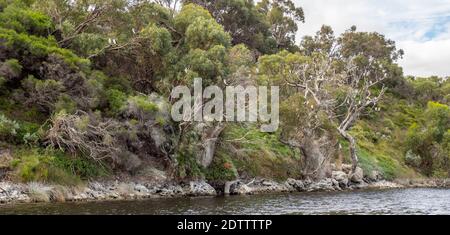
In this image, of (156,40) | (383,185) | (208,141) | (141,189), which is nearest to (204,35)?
(156,40)

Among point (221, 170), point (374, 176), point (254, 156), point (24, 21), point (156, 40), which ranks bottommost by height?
point (374, 176)

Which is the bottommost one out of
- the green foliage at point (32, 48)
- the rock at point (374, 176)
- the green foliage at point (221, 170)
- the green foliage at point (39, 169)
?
the rock at point (374, 176)

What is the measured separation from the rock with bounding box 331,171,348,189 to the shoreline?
0.31 metres

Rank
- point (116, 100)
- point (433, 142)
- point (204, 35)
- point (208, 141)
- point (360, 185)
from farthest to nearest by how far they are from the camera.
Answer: point (433, 142) < point (360, 185) < point (204, 35) < point (208, 141) < point (116, 100)

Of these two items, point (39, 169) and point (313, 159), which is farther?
point (313, 159)

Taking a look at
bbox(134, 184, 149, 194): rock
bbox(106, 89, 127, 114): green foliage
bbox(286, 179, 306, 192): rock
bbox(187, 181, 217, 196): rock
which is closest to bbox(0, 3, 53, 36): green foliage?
bbox(106, 89, 127, 114): green foliage

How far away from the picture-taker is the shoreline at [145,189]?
2954cm

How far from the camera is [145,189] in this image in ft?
119

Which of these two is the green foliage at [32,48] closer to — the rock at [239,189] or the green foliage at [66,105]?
the green foliage at [66,105]

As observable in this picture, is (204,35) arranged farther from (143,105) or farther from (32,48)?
(32,48)

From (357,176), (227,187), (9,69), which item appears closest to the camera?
(9,69)

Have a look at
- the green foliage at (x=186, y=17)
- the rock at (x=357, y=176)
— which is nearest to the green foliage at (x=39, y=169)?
the green foliage at (x=186, y=17)

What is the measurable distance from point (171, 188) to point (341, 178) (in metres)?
20.3
